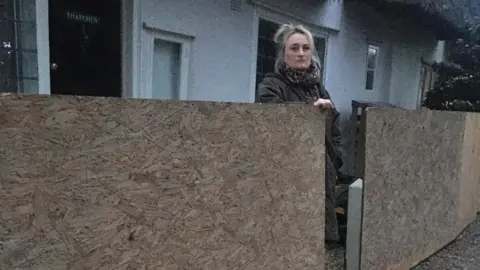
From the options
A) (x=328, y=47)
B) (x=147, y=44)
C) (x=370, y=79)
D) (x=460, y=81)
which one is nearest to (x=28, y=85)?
(x=147, y=44)

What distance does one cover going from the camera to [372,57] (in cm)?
973

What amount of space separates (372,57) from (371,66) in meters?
0.18

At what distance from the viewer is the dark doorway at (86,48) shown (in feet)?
14.0

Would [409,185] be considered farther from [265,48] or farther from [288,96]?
[265,48]

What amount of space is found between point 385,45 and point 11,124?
9544 mm

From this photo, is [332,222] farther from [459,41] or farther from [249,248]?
[459,41]

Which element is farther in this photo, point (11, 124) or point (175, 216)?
point (175, 216)

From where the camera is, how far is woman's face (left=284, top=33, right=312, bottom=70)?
312 centimetres

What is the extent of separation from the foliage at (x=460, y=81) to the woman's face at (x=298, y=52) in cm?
757

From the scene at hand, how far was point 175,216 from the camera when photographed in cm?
205

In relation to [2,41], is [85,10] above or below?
above

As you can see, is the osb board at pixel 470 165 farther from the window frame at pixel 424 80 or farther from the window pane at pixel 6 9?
the window frame at pixel 424 80

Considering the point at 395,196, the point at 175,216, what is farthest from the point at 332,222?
the point at 175,216

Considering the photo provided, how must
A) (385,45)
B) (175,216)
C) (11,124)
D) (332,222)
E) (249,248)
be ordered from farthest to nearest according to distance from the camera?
(385,45) < (332,222) < (249,248) < (175,216) < (11,124)
